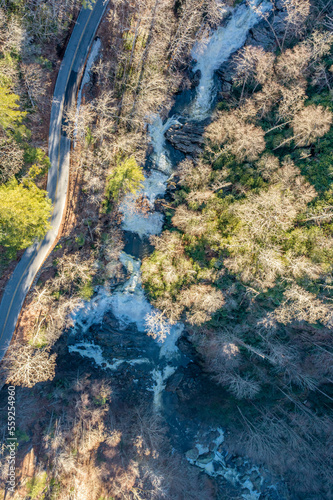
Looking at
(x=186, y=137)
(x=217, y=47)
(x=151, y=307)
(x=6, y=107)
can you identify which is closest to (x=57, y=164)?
(x=6, y=107)

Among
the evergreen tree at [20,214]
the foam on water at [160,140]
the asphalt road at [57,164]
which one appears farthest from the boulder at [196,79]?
the evergreen tree at [20,214]

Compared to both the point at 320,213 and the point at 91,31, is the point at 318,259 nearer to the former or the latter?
the point at 320,213

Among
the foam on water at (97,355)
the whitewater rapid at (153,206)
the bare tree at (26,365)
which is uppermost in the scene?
the whitewater rapid at (153,206)

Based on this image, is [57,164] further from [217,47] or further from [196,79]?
[217,47]

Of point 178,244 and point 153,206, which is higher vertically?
point 153,206

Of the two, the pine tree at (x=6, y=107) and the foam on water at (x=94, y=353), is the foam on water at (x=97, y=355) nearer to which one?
the foam on water at (x=94, y=353)

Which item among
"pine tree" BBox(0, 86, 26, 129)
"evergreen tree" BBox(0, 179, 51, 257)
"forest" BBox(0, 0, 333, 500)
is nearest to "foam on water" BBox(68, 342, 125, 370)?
"forest" BBox(0, 0, 333, 500)

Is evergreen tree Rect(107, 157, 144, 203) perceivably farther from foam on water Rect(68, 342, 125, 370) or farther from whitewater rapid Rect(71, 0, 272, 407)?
foam on water Rect(68, 342, 125, 370)
